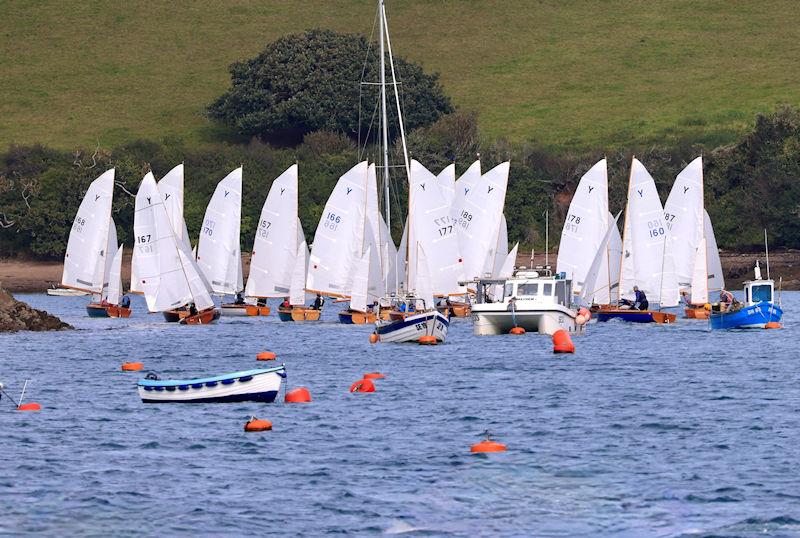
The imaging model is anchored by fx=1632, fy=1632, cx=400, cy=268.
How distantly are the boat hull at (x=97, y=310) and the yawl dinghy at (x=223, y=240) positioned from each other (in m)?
6.90

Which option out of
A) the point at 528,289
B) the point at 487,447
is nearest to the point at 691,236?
the point at 528,289

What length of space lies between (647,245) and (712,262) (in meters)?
4.41

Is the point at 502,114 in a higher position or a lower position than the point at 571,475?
higher

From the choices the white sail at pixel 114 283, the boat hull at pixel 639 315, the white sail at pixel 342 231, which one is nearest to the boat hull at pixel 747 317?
the boat hull at pixel 639 315

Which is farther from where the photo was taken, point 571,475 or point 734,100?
point 734,100

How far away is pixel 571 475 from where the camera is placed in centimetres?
3900

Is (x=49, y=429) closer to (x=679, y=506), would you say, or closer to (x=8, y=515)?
(x=8, y=515)

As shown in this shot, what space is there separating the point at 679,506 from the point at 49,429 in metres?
20.7

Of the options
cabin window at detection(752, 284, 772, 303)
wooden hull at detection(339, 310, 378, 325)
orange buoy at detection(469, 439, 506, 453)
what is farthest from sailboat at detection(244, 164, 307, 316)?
orange buoy at detection(469, 439, 506, 453)

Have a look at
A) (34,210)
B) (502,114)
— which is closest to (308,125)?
(502,114)

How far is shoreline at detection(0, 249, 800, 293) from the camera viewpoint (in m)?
136

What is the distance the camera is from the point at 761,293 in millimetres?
90250

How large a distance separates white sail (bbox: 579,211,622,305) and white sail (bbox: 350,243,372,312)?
12.2m

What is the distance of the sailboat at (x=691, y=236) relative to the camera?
9500cm
